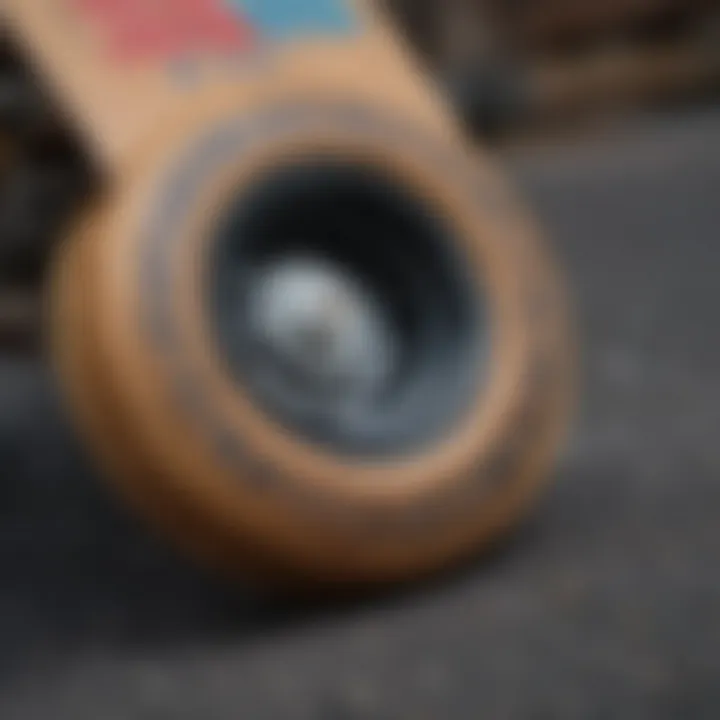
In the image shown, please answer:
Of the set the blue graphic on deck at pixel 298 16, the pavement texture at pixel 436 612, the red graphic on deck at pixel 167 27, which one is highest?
the blue graphic on deck at pixel 298 16

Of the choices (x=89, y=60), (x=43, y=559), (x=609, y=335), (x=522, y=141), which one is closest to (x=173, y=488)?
(x=43, y=559)

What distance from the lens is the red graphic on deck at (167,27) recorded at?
1.35 metres

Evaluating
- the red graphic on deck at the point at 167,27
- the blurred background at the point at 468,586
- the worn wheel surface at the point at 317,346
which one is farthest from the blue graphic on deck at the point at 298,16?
the blurred background at the point at 468,586

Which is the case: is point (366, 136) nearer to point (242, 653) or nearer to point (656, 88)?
point (242, 653)

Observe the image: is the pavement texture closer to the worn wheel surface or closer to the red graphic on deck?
the worn wheel surface

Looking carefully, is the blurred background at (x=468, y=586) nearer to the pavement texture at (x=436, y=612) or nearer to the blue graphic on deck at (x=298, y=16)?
the pavement texture at (x=436, y=612)

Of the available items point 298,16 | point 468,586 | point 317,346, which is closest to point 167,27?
point 298,16

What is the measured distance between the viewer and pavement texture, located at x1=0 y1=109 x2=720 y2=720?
3.21 feet

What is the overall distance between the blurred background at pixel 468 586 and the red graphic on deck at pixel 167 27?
0.27 metres

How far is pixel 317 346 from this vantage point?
4.01ft

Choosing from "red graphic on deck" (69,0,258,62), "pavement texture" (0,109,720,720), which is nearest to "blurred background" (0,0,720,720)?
"pavement texture" (0,109,720,720)

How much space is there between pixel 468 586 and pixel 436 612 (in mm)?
56

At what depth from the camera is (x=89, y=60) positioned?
4.40ft

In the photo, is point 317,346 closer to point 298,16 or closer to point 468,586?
point 468,586
